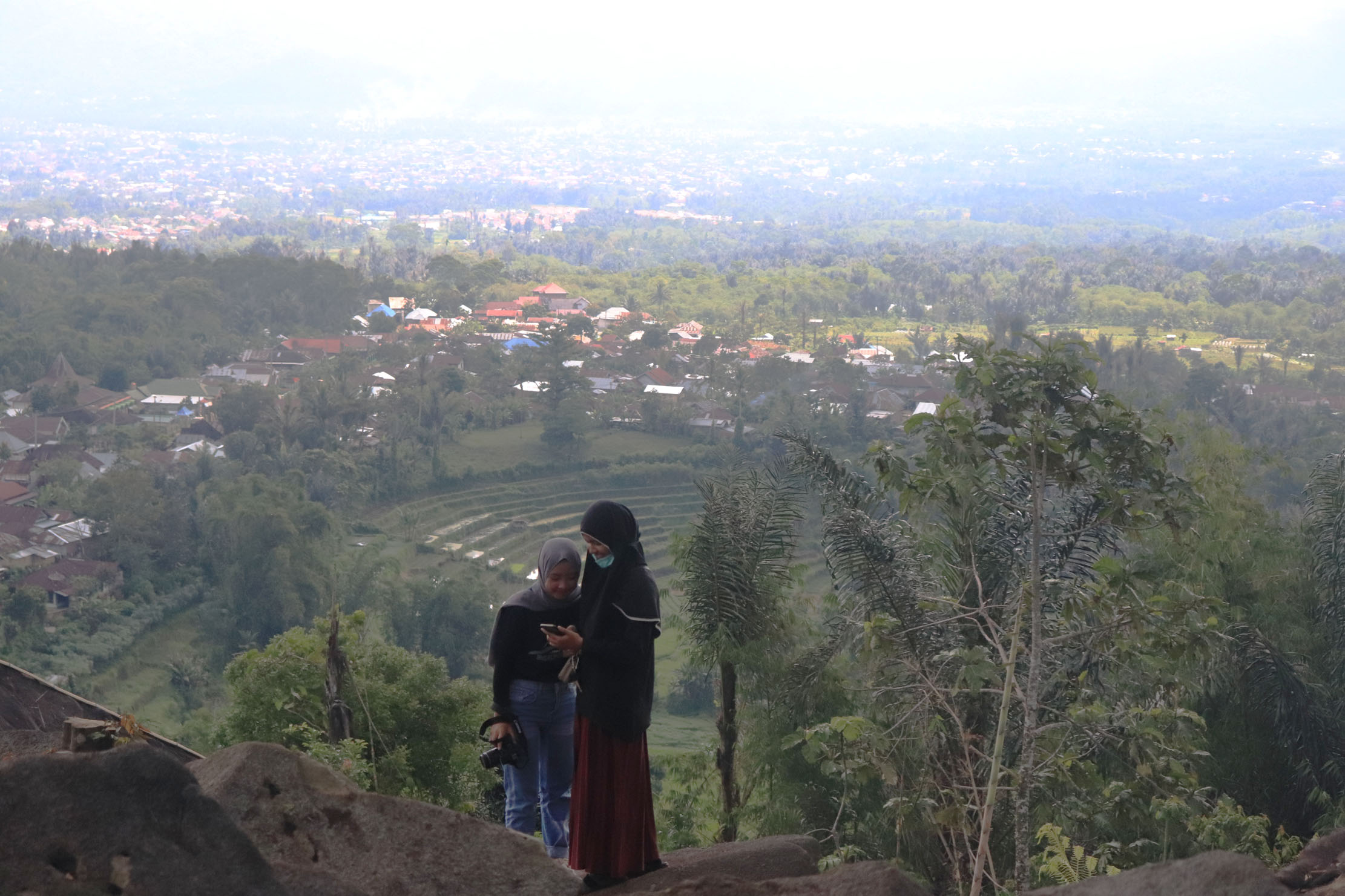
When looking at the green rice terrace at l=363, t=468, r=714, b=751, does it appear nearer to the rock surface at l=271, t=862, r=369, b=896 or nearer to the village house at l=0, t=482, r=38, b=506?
the village house at l=0, t=482, r=38, b=506

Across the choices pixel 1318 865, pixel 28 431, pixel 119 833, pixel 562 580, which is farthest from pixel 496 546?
pixel 119 833

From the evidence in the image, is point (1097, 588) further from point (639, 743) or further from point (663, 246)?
point (663, 246)

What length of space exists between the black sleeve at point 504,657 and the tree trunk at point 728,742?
3.83 metres

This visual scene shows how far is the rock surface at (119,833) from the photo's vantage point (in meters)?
2.16

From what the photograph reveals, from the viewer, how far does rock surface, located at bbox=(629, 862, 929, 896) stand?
97.9 inches

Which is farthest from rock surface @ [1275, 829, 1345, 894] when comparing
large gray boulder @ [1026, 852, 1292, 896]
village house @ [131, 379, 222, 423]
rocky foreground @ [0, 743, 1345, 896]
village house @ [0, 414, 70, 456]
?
village house @ [131, 379, 222, 423]

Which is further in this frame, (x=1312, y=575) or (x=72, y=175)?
(x=72, y=175)

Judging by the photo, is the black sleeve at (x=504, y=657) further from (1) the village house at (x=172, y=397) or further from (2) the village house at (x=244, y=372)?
(2) the village house at (x=244, y=372)

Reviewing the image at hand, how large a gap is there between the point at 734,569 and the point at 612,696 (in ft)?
12.4

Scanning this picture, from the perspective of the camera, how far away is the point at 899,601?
216 inches

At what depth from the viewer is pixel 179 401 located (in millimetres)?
32719

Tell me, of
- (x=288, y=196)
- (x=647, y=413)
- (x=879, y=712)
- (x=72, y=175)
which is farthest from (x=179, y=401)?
(x=72, y=175)

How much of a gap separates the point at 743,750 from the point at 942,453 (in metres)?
4.51

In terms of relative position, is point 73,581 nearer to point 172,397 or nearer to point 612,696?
point 172,397
